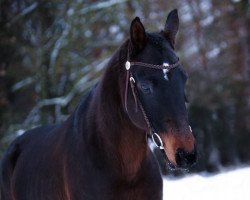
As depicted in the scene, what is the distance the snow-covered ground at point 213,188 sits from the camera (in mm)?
8789

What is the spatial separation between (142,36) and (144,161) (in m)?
0.93

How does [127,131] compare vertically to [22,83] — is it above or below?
above

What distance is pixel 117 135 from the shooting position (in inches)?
151

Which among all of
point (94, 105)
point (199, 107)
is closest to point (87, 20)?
point (199, 107)

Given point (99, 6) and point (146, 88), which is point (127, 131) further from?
point (99, 6)

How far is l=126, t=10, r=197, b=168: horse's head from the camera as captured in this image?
10.2ft

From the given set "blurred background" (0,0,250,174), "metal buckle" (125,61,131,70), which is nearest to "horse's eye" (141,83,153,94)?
"metal buckle" (125,61,131,70)

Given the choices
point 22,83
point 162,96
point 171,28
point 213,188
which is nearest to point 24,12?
point 22,83

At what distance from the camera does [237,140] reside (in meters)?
13.5

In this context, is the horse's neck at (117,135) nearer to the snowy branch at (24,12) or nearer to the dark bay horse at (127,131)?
the dark bay horse at (127,131)

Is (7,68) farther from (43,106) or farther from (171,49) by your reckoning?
(171,49)

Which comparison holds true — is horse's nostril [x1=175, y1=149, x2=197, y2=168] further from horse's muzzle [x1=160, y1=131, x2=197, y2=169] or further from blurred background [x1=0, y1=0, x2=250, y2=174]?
blurred background [x1=0, y1=0, x2=250, y2=174]

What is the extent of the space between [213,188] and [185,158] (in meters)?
6.85

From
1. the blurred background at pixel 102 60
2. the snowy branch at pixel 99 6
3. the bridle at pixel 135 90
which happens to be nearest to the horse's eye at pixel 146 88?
the bridle at pixel 135 90
